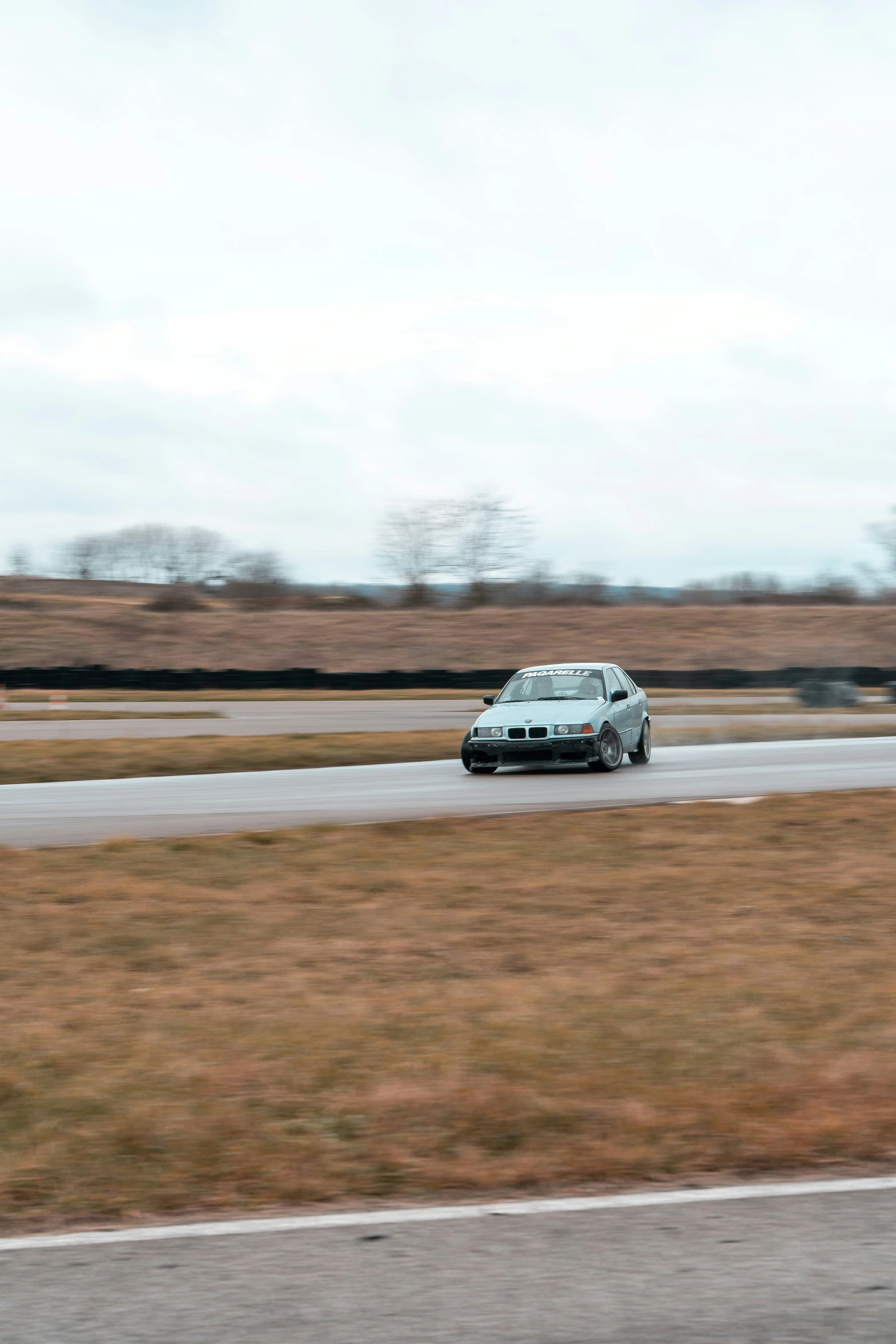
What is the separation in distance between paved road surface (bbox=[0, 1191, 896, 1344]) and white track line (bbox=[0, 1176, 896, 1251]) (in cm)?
5

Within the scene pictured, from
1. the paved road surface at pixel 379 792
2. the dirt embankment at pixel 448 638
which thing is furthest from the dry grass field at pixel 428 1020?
the dirt embankment at pixel 448 638

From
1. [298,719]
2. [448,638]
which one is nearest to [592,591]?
[448,638]

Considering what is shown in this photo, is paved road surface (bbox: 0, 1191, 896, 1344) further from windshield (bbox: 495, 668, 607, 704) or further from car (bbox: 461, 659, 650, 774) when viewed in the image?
windshield (bbox: 495, 668, 607, 704)

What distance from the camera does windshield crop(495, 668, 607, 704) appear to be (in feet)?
57.9

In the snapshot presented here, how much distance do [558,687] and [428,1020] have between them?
39.0 feet

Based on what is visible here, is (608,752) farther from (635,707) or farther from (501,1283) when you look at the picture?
(501,1283)

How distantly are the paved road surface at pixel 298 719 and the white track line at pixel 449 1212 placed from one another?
1884 cm

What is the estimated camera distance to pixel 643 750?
18609 mm

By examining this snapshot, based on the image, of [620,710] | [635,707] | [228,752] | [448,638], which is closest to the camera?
[620,710]

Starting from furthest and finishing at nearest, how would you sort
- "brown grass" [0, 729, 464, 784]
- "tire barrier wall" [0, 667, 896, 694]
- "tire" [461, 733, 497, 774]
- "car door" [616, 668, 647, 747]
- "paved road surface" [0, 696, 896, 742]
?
"tire barrier wall" [0, 667, 896, 694] < "paved road surface" [0, 696, 896, 742] < "brown grass" [0, 729, 464, 784] < "car door" [616, 668, 647, 747] < "tire" [461, 733, 497, 774]

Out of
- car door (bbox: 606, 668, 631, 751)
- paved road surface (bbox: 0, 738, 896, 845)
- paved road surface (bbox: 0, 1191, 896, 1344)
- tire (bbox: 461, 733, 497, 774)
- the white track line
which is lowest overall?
the white track line

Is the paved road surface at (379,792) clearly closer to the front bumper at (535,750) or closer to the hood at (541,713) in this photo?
the front bumper at (535,750)

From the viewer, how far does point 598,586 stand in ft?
232

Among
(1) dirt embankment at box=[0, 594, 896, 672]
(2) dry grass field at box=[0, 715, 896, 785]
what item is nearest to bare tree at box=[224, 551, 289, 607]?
(1) dirt embankment at box=[0, 594, 896, 672]
